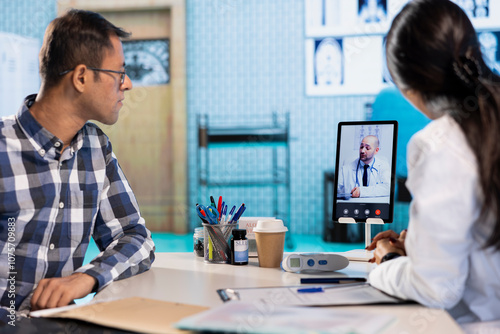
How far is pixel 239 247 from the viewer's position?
1301mm

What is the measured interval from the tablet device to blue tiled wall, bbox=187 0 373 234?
3398 millimetres

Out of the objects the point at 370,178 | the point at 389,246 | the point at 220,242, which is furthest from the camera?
the point at 370,178

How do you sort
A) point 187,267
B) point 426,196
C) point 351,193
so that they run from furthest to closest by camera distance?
1. point 351,193
2. point 187,267
3. point 426,196

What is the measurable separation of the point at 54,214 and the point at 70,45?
0.37 m

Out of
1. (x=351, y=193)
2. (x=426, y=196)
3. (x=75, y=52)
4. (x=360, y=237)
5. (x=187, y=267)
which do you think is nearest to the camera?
(x=426, y=196)

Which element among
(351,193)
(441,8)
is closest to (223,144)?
(351,193)

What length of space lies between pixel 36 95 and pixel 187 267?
1.73 ft

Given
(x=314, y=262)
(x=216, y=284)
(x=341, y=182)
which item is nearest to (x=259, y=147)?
(x=341, y=182)

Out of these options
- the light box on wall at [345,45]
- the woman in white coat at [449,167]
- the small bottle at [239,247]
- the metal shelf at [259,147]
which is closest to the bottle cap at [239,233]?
the small bottle at [239,247]

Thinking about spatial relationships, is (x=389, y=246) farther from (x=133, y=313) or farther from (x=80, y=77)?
(x=80, y=77)

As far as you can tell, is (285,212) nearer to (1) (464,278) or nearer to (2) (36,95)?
(2) (36,95)

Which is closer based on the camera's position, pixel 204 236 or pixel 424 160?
pixel 424 160

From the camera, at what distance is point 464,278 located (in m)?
0.83

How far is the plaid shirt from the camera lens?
112 cm
